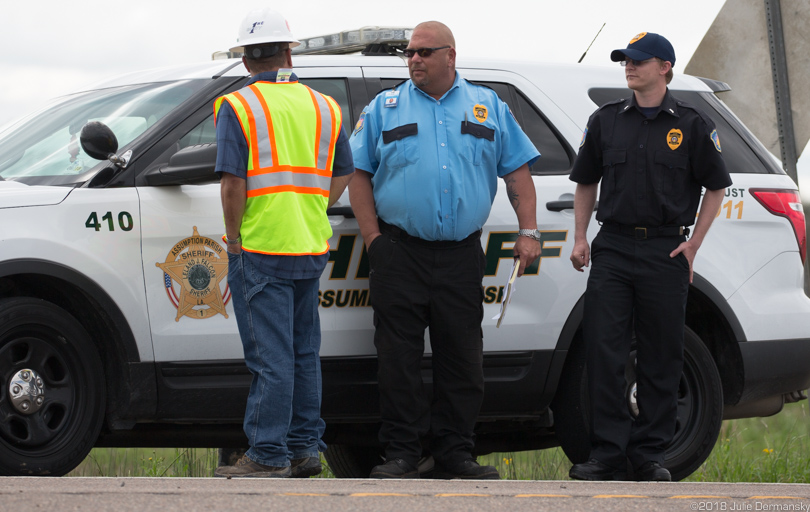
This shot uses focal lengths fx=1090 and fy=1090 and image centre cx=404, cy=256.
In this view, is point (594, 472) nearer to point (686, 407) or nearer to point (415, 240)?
point (686, 407)

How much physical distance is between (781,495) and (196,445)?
2500 mm

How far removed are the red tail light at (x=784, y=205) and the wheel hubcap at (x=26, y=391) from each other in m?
3.27

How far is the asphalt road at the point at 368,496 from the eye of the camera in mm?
3070

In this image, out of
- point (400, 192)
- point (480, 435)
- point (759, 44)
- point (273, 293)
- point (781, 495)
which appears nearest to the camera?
point (781, 495)

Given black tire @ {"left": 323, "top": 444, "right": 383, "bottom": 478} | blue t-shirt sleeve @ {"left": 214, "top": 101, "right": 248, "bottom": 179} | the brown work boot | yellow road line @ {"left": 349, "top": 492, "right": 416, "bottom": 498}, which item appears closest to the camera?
yellow road line @ {"left": 349, "top": 492, "right": 416, "bottom": 498}

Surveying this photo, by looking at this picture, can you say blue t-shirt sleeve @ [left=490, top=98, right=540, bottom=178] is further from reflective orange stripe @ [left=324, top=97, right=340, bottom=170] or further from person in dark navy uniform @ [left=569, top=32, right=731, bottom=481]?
reflective orange stripe @ [left=324, top=97, right=340, bottom=170]

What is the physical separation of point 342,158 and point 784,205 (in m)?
2.16

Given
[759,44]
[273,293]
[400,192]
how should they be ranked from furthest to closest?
[759,44] < [400,192] < [273,293]

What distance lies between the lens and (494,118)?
4770 millimetres

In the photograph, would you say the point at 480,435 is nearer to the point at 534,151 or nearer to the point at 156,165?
the point at 534,151

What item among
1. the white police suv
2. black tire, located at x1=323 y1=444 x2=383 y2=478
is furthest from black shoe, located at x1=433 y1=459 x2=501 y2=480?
black tire, located at x1=323 y1=444 x2=383 y2=478

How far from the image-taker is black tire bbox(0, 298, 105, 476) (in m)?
4.10

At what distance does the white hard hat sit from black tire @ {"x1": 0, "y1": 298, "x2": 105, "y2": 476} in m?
1.29

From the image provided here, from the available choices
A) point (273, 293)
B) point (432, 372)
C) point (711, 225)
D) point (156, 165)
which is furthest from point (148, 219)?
point (711, 225)
